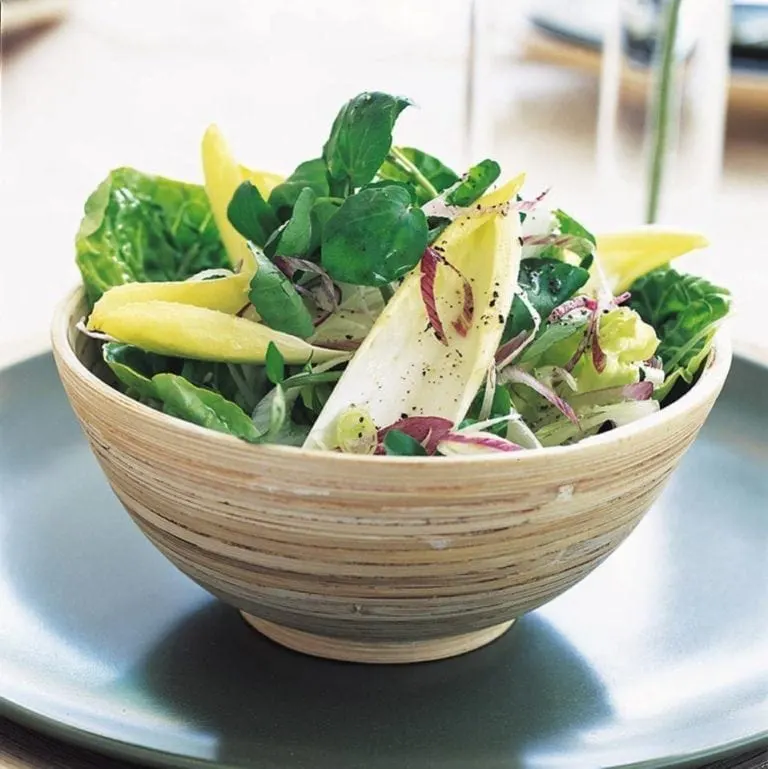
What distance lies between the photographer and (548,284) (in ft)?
2.17

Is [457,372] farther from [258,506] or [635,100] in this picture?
[635,100]

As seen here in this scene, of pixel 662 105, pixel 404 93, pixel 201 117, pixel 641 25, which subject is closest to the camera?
pixel 662 105

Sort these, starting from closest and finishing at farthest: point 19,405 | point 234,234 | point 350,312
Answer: point 350,312 < point 234,234 < point 19,405

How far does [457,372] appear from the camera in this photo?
61 cm

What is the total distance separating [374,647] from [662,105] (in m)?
0.53

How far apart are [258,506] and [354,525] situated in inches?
1.7

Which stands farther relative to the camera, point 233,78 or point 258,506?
point 233,78

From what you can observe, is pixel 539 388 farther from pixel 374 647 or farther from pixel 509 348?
pixel 374 647

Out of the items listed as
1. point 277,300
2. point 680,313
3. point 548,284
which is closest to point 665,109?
A: point 680,313

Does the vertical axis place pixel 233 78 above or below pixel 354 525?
below

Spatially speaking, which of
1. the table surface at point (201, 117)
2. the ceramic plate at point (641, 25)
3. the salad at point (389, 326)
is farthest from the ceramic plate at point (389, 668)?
the ceramic plate at point (641, 25)

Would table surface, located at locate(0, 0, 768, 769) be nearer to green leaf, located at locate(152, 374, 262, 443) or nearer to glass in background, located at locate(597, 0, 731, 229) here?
glass in background, located at locate(597, 0, 731, 229)

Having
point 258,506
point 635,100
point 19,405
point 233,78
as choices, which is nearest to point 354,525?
point 258,506

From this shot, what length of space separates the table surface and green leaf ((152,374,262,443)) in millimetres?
869
